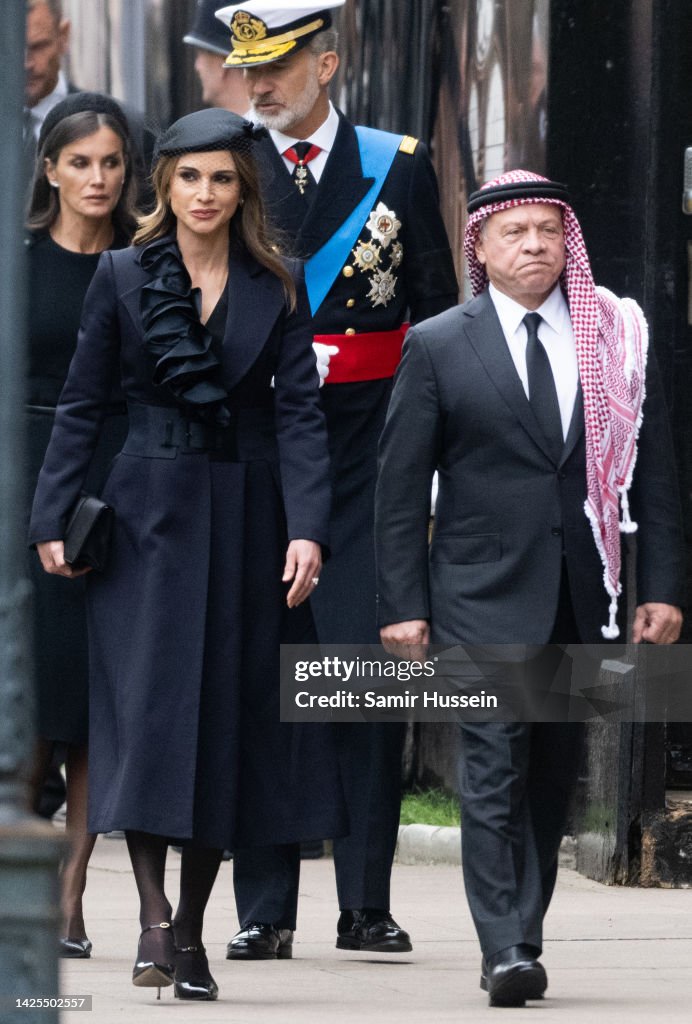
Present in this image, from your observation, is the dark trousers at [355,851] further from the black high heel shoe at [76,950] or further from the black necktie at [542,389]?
the black necktie at [542,389]

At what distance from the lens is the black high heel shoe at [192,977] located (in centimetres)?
621

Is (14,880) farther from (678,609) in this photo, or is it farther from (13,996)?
(678,609)

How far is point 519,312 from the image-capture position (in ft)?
21.5

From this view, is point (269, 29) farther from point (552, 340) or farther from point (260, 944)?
point (260, 944)

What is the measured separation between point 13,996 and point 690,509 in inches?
181

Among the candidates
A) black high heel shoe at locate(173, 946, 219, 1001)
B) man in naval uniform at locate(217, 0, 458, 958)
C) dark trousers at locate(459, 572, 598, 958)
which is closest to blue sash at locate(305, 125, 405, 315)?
man in naval uniform at locate(217, 0, 458, 958)

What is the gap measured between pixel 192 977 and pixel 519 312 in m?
1.72

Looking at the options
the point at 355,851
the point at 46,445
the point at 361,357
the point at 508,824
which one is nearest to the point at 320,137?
the point at 361,357

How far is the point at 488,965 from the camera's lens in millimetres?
6254

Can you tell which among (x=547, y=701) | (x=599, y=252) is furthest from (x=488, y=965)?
(x=599, y=252)

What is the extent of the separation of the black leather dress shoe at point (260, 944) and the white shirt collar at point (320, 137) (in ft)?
6.76

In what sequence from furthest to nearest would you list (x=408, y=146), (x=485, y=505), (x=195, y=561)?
(x=408, y=146)
(x=485, y=505)
(x=195, y=561)

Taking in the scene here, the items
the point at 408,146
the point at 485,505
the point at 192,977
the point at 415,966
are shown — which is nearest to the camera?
the point at 192,977

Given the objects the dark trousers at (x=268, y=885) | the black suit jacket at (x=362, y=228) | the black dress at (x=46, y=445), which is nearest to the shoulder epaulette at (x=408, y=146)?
the black suit jacket at (x=362, y=228)
